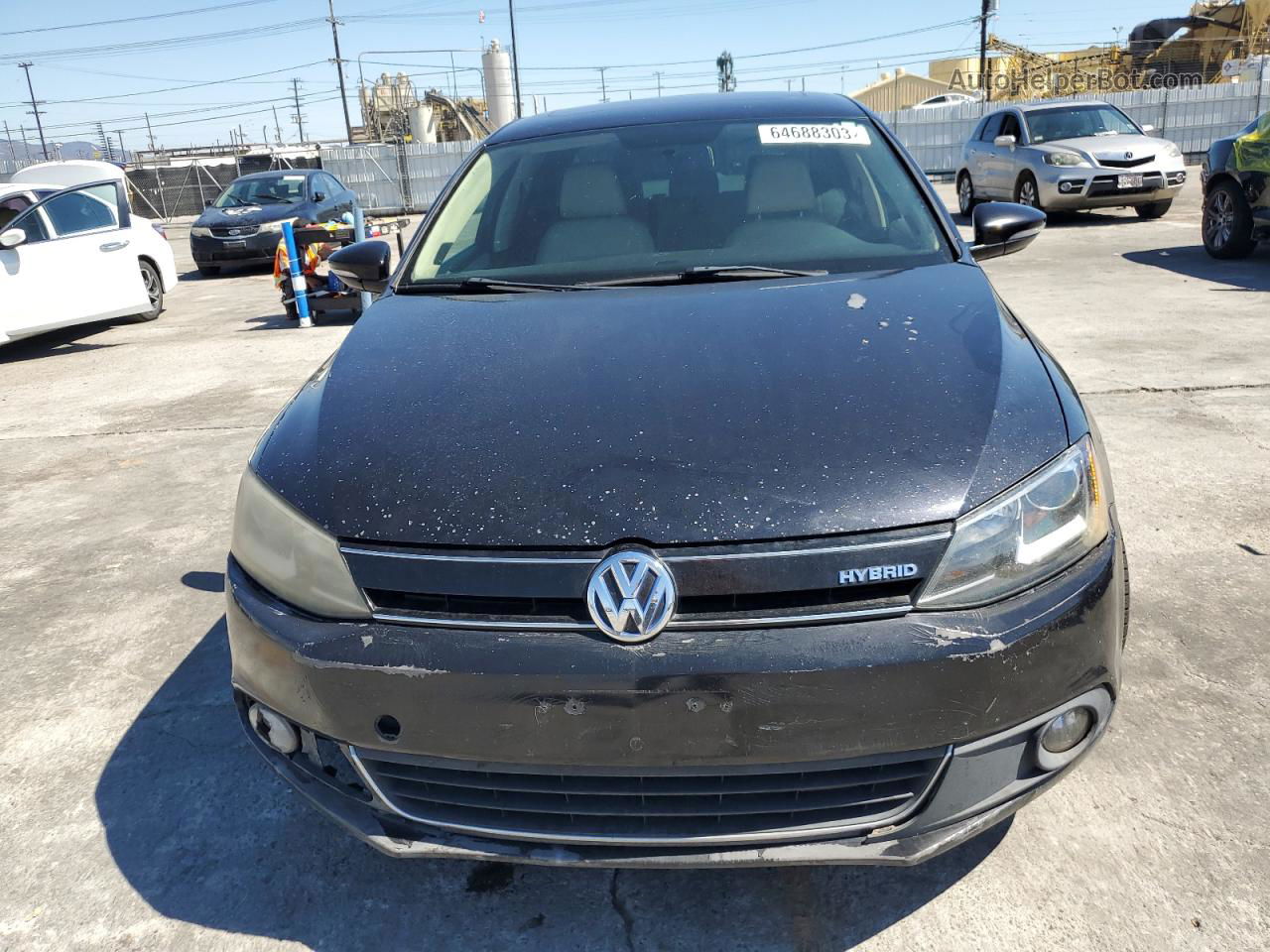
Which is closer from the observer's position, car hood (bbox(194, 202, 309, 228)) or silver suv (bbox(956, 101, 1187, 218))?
silver suv (bbox(956, 101, 1187, 218))

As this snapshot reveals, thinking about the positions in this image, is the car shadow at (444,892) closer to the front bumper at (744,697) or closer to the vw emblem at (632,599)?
the front bumper at (744,697)

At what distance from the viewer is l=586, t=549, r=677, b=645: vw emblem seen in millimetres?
1590

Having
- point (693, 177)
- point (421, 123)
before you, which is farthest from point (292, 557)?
point (421, 123)

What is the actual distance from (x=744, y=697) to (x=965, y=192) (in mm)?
15928

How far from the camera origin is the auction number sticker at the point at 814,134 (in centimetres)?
317

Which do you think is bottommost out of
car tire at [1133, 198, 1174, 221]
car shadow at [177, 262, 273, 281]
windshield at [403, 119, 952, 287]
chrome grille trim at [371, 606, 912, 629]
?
car shadow at [177, 262, 273, 281]

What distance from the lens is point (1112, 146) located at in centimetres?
1275

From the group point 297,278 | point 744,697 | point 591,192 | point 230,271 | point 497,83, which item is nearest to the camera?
point 744,697

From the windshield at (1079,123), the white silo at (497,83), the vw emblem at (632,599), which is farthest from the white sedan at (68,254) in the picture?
the white silo at (497,83)

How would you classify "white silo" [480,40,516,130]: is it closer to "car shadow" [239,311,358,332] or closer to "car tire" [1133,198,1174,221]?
"car tire" [1133,198,1174,221]

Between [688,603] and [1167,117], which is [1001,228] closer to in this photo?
[688,603]

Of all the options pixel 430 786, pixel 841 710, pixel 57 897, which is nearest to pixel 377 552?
pixel 430 786

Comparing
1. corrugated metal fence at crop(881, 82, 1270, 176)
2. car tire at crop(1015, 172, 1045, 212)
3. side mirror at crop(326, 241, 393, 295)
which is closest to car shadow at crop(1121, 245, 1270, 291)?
car tire at crop(1015, 172, 1045, 212)

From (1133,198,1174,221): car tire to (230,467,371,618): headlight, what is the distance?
45.7ft
